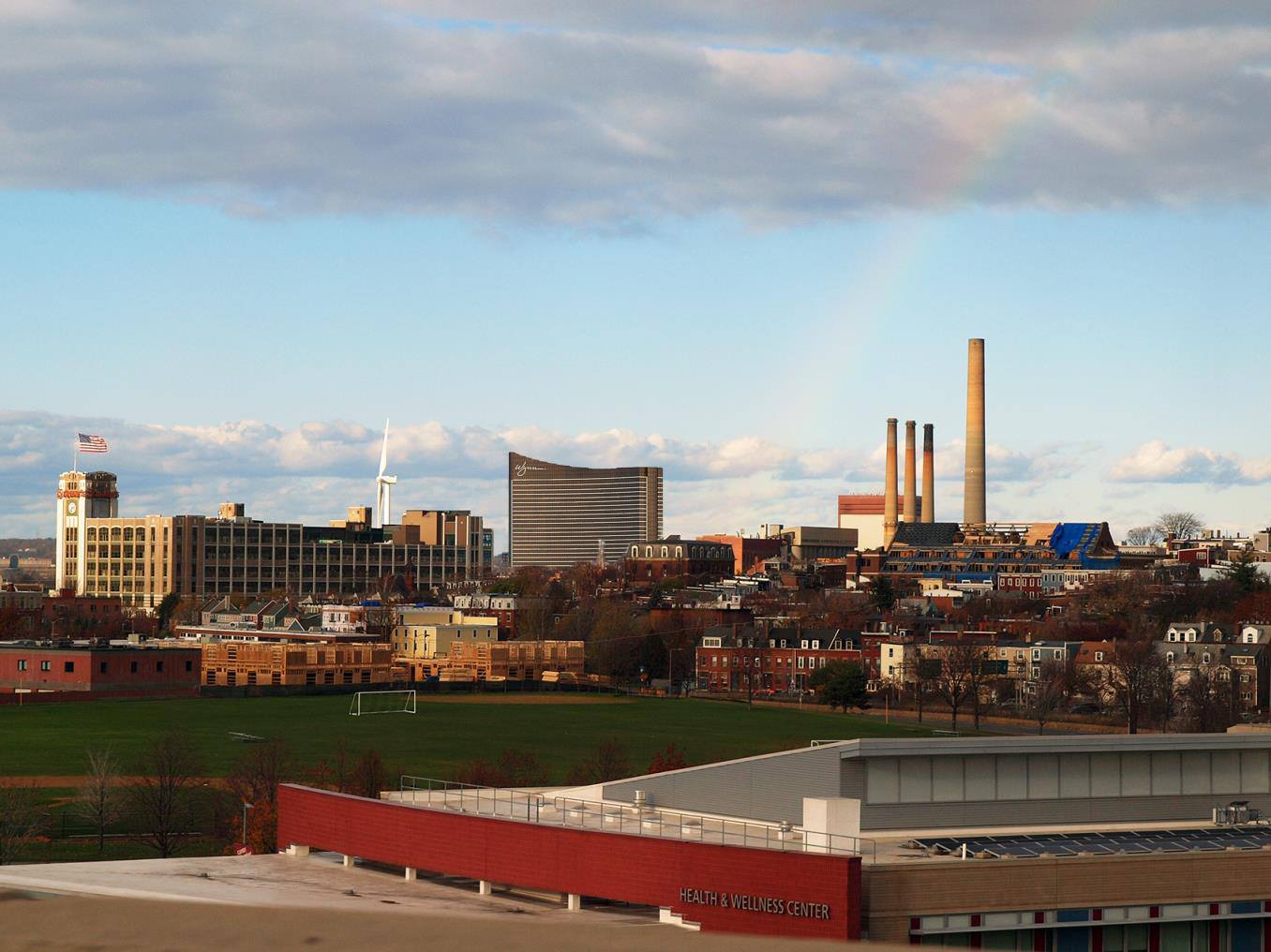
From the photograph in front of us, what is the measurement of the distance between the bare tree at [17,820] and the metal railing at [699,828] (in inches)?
1054

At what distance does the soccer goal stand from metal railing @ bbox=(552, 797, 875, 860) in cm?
8631

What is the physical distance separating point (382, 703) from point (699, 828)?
99.2 m

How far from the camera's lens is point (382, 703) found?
133 metres

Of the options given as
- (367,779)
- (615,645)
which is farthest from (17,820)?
(615,645)

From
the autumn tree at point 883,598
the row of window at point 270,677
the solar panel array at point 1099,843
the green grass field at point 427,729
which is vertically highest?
the autumn tree at point 883,598

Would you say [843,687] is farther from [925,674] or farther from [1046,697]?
[1046,697]

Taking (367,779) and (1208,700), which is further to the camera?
(1208,700)

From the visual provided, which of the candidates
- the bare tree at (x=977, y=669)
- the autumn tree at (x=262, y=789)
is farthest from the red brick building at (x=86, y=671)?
the bare tree at (x=977, y=669)

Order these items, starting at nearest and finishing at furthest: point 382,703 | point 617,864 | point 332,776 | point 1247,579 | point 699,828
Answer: point 617,864 → point 699,828 → point 332,776 → point 382,703 → point 1247,579

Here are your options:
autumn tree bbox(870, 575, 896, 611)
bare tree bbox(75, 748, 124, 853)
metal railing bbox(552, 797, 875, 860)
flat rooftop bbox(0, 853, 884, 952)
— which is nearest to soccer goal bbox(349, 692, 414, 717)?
bare tree bbox(75, 748, 124, 853)

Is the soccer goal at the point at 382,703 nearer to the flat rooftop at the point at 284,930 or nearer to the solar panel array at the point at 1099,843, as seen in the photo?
the solar panel array at the point at 1099,843

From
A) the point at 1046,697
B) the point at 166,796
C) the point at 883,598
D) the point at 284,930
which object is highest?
the point at 883,598

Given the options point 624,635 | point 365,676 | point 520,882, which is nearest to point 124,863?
point 520,882

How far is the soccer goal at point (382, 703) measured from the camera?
4980 inches
